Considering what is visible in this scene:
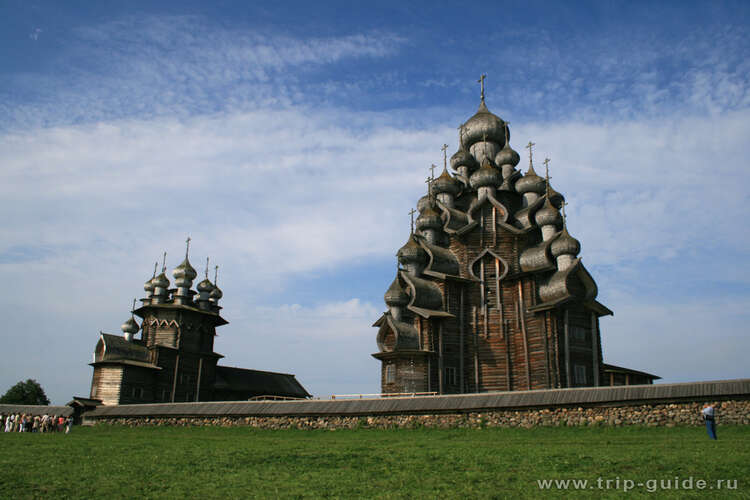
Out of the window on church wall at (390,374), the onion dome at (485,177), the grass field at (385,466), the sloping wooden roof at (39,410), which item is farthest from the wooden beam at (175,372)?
the grass field at (385,466)

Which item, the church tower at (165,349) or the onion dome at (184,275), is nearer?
the church tower at (165,349)

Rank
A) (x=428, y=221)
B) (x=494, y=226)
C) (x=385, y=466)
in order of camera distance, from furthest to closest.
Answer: (x=428, y=221) → (x=494, y=226) → (x=385, y=466)

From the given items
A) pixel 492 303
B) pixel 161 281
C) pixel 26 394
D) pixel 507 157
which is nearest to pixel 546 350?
pixel 492 303

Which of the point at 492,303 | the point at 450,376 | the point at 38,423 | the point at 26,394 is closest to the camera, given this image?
the point at 38,423

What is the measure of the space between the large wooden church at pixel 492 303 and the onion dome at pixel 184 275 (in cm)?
1669

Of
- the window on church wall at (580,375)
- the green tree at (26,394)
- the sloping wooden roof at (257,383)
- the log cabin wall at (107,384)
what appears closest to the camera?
the window on church wall at (580,375)

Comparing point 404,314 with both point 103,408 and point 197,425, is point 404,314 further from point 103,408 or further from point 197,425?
point 103,408

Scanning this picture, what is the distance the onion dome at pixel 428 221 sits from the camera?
117 ft

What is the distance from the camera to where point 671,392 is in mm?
17578

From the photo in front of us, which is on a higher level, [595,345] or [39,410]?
[595,345]

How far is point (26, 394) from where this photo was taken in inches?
2201

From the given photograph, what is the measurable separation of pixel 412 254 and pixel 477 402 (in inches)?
559

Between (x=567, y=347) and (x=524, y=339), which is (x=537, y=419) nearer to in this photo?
(x=567, y=347)

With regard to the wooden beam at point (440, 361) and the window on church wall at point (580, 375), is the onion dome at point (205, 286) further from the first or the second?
the window on church wall at point (580, 375)
